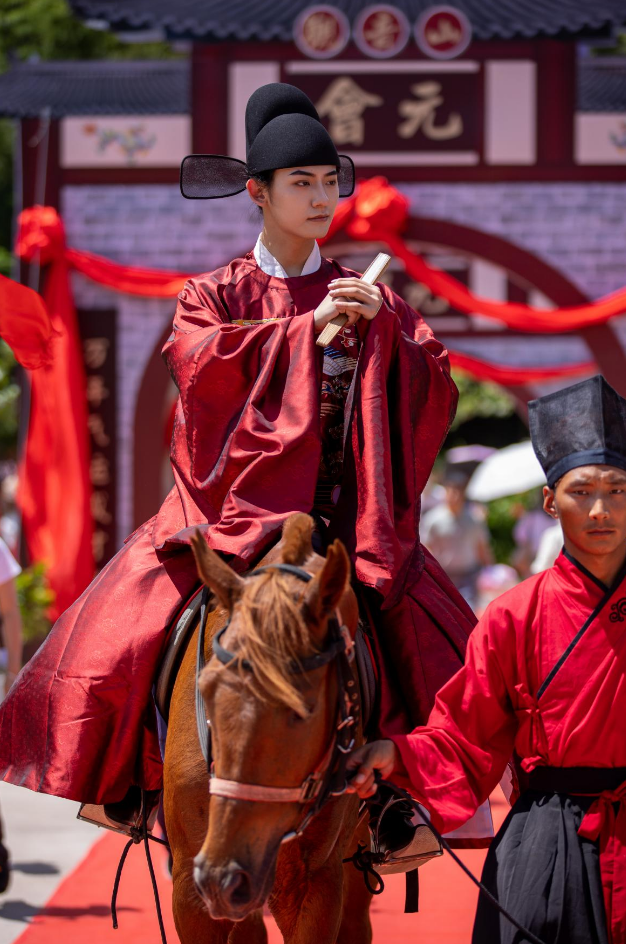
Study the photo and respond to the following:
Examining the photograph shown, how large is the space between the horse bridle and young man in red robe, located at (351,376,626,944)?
15 cm

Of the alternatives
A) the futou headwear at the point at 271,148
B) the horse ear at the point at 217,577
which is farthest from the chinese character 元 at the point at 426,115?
the horse ear at the point at 217,577

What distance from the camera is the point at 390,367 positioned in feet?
10.2

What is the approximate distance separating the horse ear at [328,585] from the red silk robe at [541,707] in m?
0.44

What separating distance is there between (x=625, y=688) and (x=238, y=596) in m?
0.84

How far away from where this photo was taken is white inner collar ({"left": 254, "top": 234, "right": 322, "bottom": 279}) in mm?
3340

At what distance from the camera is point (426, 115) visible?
36.6ft

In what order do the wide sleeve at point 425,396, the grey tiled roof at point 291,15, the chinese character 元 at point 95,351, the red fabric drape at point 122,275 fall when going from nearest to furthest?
the wide sleeve at point 425,396 < the grey tiled roof at point 291,15 < the red fabric drape at point 122,275 < the chinese character 元 at point 95,351

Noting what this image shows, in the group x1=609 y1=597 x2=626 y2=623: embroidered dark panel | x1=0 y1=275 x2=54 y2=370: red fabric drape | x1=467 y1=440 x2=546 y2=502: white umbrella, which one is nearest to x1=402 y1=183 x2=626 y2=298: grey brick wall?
x1=467 y1=440 x2=546 y2=502: white umbrella

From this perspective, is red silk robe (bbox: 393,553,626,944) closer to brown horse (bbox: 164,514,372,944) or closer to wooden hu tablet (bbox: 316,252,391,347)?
brown horse (bbox: 164,514,372,944)

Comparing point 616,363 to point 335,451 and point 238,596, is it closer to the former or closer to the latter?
point 335,451

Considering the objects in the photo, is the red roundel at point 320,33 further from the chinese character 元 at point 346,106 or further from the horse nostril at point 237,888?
the horse nostril at point 237,888

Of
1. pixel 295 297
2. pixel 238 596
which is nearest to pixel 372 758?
pixel 238 596

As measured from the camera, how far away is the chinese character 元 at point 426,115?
438 inches

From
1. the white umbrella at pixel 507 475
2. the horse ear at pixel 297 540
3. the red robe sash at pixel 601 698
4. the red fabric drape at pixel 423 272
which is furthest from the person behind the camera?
the white umbrella at pixel 507 475
